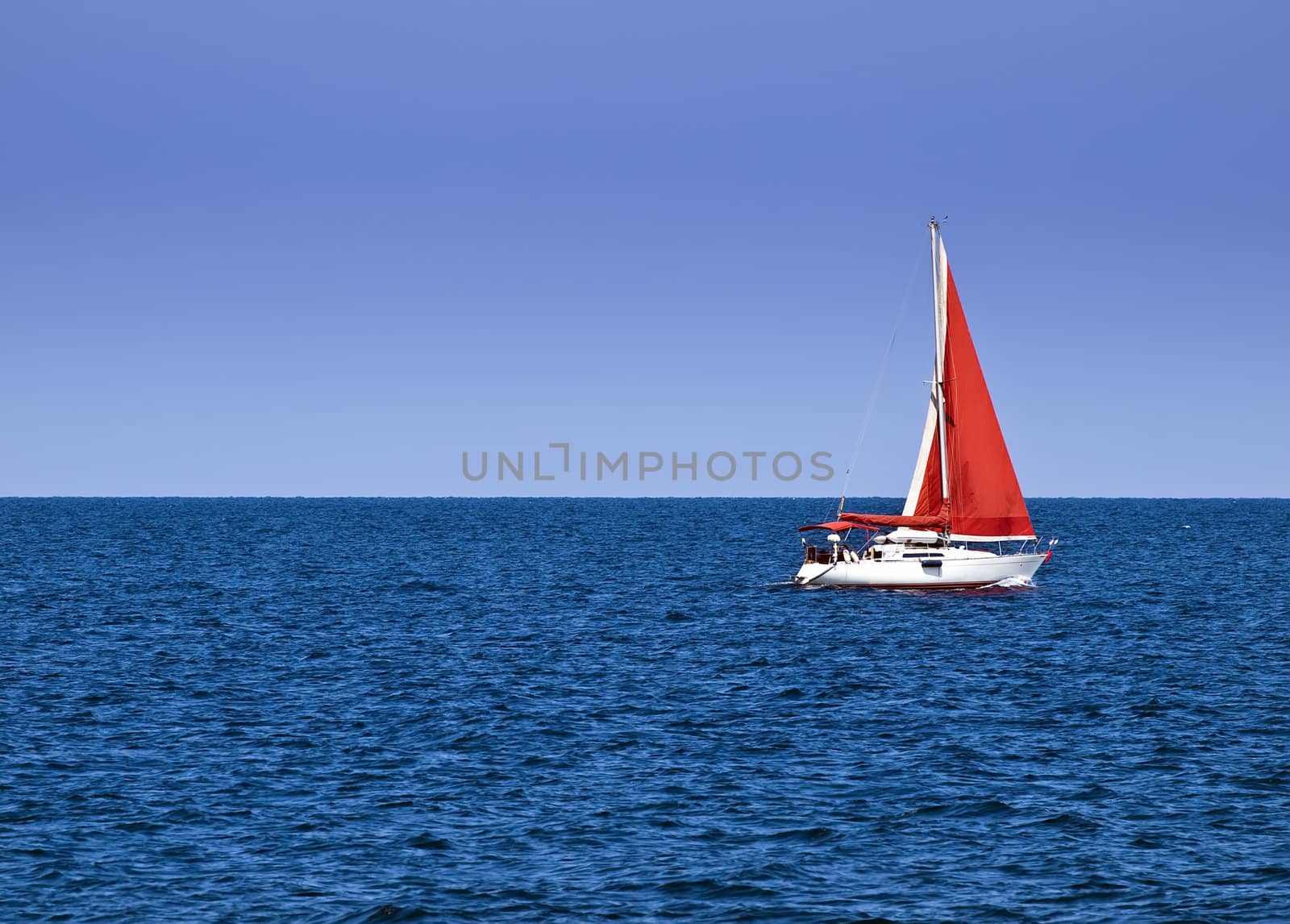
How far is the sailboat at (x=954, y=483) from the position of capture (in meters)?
54.4

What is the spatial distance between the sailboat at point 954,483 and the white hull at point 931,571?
0.05 meters

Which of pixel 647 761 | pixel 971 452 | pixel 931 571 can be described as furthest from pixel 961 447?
pixel 647 761

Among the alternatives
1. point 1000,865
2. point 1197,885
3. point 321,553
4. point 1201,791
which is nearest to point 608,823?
point 1000,865

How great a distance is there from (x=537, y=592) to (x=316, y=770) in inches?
1462

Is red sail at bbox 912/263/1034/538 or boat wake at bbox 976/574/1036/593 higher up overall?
red sail at bbox 912/263/1034/538

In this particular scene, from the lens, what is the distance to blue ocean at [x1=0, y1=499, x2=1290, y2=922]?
17656 mm

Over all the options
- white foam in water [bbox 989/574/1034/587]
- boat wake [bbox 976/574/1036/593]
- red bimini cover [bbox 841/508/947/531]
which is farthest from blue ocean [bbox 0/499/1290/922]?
red bimini cover [bbox 841/508/947/531]

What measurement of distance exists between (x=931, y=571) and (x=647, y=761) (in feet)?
107

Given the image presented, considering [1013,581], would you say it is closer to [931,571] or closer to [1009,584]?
[1009,584]

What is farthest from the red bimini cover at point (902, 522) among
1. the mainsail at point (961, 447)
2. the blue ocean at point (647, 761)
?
the blue ocean at point (647, 761)

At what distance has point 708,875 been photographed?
18172 millimetres

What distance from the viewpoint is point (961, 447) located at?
178ft

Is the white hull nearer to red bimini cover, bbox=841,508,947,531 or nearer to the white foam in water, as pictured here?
the white foam in water

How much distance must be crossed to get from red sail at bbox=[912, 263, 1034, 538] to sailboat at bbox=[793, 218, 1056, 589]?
0.12 feet
